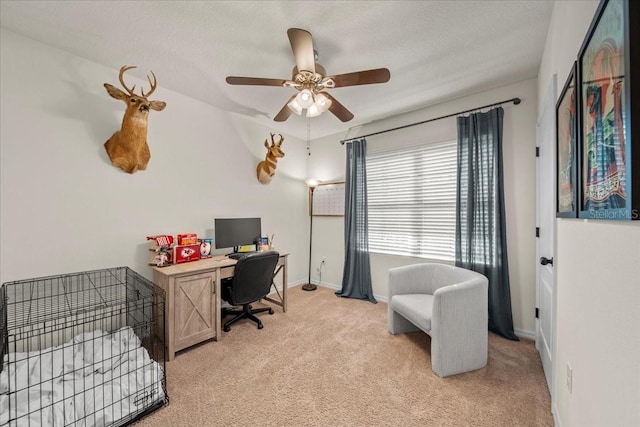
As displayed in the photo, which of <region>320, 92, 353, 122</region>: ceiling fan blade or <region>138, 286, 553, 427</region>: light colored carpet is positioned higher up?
<region>320, 92, 353, 122</region>: ceiling fan blade

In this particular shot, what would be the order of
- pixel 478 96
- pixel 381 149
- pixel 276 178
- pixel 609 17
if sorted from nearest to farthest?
pixel 609 17
pixel 478 96
pixel 381 149
pixel 276 178

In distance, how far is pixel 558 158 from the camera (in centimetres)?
154

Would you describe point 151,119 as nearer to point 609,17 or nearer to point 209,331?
point 209,331

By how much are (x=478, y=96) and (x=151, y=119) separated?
3562 mm

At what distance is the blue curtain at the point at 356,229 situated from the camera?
3.64 meters

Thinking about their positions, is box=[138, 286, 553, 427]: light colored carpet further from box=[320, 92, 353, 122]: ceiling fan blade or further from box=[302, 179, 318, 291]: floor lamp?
box=[320, 92, 353, 122]: ceiling fan blade

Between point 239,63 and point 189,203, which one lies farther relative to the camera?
point 189,203

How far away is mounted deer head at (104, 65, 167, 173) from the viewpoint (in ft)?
7.24

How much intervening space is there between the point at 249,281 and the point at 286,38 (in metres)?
2.20

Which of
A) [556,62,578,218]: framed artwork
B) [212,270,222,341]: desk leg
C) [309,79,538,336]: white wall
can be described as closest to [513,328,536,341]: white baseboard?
[309,79,538,336]: white wall

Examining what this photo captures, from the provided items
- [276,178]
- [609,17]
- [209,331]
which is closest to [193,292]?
[209,331]

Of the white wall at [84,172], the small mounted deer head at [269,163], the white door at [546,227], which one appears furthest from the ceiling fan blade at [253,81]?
the white door at [546,227]

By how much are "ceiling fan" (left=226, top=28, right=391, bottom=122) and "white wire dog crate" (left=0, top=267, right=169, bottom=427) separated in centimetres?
195

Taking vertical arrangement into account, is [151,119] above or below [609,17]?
above
